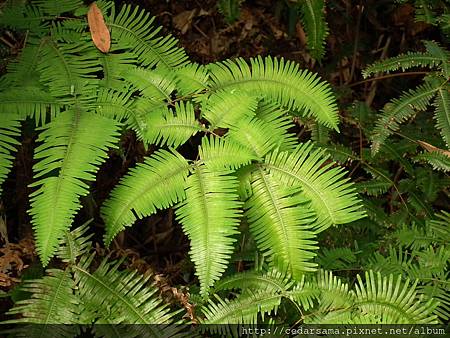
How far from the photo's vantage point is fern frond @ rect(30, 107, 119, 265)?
173 cm

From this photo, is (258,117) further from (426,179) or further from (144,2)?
(144,2)

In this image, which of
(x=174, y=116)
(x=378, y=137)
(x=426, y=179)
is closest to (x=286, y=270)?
(x=174, y=116)

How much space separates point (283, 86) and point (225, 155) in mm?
514

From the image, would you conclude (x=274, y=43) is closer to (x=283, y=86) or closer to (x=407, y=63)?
(x=407, y=63)

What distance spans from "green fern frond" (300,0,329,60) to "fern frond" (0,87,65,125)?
1.74 m

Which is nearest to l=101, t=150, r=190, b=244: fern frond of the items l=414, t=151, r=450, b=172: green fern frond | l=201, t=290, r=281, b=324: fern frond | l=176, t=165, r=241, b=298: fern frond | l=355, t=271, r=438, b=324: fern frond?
l=176, t=165, r=241, b=298: fern frond

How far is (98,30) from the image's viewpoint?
2.35 meters

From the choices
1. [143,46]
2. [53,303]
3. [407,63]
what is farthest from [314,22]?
[53,303]

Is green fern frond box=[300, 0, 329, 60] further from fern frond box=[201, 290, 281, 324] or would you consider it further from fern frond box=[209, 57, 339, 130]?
fern frond box=[201, 290, 281, 324]

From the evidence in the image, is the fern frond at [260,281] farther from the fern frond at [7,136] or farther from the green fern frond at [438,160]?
the green fern frond at [438,160]

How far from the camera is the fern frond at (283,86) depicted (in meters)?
2.19

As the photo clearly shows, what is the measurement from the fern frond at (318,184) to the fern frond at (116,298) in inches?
29.7

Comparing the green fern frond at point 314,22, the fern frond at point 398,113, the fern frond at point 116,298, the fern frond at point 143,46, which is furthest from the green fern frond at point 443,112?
the fern frond at point 116,298

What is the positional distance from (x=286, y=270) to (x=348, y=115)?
5.89ft
